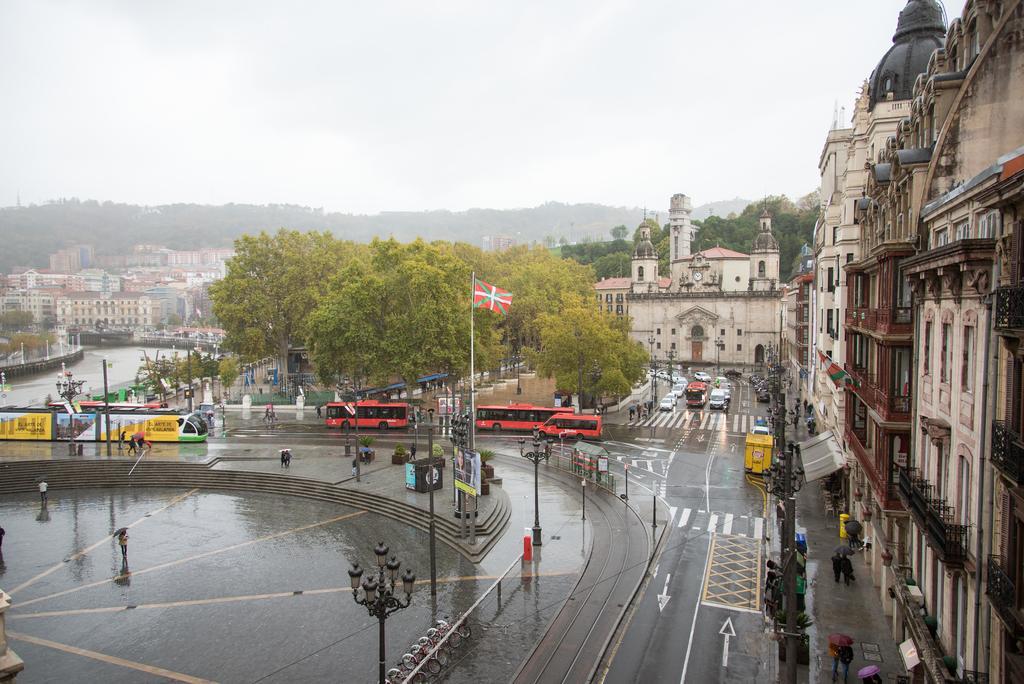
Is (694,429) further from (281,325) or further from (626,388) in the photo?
(281,325)

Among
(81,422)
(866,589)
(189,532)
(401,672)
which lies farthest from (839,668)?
(81,422)

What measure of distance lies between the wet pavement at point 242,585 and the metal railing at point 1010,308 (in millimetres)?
13459

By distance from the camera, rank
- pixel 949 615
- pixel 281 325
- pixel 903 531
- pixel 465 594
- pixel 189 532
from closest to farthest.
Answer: pixel 949 615
pixel 903 531
pixel 465 594
pixel 189 532
pixel 281 325

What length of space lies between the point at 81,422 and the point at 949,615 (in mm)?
48092

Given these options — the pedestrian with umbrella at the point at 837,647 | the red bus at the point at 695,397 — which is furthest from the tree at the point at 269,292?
the pedestrian with umbrella at the point at 837,647

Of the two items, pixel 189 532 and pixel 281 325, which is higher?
pixel 281 325

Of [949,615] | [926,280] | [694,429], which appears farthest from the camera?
[694,429]

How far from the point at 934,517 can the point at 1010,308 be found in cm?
540

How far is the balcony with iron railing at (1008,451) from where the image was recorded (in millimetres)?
9703

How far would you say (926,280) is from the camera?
15531mm

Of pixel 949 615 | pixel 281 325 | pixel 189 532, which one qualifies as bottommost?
pixel 189 532

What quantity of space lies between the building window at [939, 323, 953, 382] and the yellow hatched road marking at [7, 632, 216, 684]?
61.6 feet

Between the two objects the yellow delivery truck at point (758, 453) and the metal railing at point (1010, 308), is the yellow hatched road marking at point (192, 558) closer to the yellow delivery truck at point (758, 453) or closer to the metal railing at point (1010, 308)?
the yellow delivery truck at point (758, 453)

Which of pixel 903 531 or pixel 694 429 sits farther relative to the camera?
pixel 694 429
